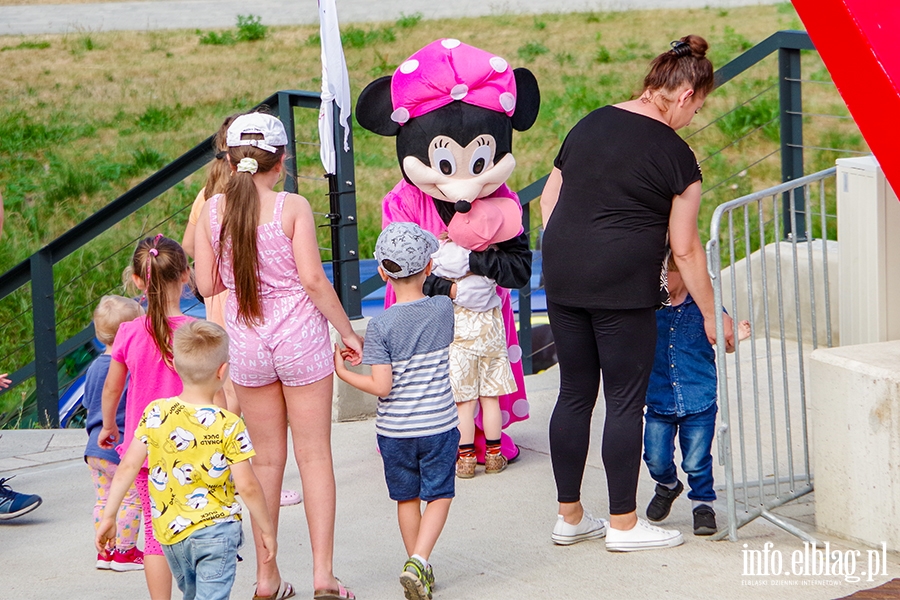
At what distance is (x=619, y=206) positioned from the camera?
3701 mm

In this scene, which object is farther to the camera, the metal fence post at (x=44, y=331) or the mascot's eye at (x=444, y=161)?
the metal fence post at (x=44, y=331)

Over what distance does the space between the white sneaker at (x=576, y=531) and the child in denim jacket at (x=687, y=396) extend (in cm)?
32

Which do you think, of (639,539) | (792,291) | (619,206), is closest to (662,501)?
(639,539)

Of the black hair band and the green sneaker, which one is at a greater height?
the black hair band

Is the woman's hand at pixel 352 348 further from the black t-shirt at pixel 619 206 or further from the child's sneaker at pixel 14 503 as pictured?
the child's sneaker at pixel 14 503

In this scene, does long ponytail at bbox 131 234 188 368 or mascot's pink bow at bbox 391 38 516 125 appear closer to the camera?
long ponytail at bbox 131 234 188 368

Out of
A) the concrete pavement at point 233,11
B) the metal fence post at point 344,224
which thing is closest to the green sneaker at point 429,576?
the metal fence post at point 344,224

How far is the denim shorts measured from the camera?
358 centimetres

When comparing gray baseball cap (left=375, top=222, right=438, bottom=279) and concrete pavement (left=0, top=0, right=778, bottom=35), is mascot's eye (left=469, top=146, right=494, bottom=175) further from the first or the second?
concrete pavement (left=0, top=0, right=778, bottom=35)

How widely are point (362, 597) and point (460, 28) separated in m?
19.0

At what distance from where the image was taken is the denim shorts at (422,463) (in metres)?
3.58

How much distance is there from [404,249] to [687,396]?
1.22 meters

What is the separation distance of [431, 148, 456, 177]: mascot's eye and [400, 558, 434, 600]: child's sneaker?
6.32ft

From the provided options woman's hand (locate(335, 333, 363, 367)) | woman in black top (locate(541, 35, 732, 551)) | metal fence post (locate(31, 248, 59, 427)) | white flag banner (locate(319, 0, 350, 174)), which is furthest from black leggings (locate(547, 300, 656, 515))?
metal fence post (locate(31, 248, 59, 427))
